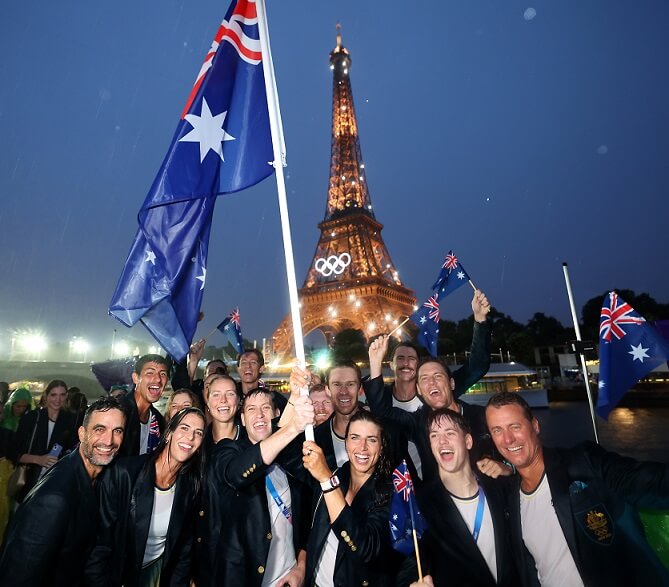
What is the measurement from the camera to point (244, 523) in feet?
A: 9.78

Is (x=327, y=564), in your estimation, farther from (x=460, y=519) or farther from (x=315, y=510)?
(x=460, y=519)

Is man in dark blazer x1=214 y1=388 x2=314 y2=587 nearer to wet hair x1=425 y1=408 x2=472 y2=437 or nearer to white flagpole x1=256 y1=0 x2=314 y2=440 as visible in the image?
white flagpole x1=256 y1=0 x2=314 y2=440

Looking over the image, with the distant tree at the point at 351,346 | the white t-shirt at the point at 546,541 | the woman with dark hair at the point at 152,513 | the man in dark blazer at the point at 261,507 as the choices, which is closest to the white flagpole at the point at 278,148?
the man in dark blazer at the point at 261,507

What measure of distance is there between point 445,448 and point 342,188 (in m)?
51.6

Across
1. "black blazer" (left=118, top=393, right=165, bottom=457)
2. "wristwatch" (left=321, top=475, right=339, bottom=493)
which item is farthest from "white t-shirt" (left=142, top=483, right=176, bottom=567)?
"black blazer" (left=118, top=393, right=165, bottom=457)

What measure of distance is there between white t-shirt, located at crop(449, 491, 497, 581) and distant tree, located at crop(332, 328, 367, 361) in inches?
1288

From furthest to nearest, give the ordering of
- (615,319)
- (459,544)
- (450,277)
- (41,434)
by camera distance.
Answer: (450,277), (41,434), (615,319), (459,544)

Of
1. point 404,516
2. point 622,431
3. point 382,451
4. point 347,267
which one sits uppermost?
point 347,267

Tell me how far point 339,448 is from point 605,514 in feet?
7.31

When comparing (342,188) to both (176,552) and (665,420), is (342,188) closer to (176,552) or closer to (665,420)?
(665,420)

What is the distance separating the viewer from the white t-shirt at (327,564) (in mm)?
2797

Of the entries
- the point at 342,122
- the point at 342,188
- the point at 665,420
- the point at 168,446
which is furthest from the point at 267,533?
Result: the point at 342,122

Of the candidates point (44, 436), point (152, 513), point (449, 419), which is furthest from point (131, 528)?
point (44, 436)

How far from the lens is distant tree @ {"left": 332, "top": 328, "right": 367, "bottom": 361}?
36500mm
